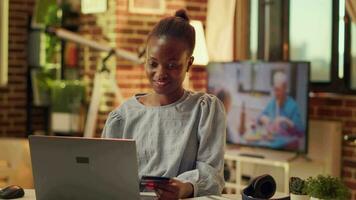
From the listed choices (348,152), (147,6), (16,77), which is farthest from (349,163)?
(16,77)

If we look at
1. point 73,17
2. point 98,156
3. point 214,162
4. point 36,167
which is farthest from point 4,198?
point 73,17

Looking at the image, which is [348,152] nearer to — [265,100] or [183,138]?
[265,100]

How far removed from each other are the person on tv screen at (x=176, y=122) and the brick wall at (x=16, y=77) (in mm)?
4810

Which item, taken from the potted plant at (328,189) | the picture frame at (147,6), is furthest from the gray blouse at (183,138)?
the picture frame at (147,6)

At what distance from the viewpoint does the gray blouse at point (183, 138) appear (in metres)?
1.99

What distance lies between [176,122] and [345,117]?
260 centimetres

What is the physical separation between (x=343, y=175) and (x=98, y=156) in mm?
3034

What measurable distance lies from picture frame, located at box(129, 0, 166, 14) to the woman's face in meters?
3.23

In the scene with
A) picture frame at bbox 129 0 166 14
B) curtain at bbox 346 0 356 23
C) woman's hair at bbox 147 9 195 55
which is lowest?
woman's hair at bbox 147 9 195 55

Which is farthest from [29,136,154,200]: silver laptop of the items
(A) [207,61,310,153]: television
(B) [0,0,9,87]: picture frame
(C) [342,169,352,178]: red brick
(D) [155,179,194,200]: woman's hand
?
(C) [342,169,352,178]: red brick

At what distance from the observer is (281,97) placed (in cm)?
437

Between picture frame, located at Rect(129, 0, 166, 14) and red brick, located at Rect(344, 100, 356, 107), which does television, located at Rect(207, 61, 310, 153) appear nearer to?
red brick, located at Rect(344, 100, 356, 107)

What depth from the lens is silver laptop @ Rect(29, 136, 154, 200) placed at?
170cm

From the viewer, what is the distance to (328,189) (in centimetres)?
170
